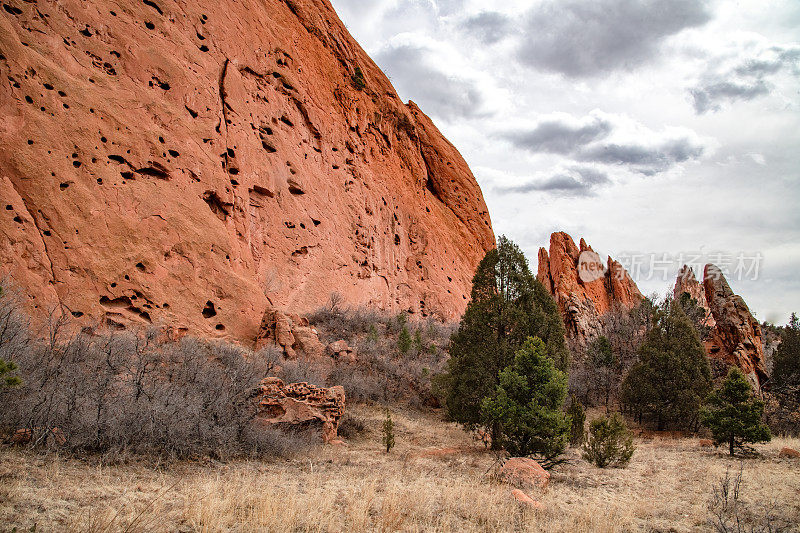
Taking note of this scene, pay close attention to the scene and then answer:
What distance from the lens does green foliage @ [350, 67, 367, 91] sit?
31797mm

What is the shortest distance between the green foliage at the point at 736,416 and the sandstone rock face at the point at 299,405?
1077 cm

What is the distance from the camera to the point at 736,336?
22.4 m

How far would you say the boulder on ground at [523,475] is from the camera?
7331 millimetres

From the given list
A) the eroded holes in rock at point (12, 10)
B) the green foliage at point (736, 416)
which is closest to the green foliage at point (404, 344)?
the green foliage at point (736, 416)

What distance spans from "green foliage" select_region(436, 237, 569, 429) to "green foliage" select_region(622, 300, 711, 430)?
761 centimetres

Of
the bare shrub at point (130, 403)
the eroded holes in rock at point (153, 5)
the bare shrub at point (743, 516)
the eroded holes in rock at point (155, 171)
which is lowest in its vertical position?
the bare shrub at point (743, 516)

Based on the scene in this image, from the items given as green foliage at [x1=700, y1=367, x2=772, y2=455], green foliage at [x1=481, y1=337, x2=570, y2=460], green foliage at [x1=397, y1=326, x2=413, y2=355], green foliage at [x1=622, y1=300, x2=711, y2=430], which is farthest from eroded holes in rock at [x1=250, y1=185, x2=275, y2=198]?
green foliage at [x1=700, y1=367, x2=772, y2=455]

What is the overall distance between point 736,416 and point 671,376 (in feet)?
19.1

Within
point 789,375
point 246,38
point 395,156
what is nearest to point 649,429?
point 789,375

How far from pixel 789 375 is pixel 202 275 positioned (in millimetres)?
28883

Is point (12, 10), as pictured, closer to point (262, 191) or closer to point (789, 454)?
point (262, 191)

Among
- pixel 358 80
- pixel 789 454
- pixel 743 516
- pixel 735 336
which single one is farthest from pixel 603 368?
pixel 358 80

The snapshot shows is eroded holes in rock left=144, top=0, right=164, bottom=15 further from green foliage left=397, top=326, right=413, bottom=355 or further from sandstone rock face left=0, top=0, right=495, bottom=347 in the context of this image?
green foliage left=397, top=326, right=413, bottom=355

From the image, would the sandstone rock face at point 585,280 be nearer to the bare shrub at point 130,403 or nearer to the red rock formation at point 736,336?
the red rock formation at point 736,336
